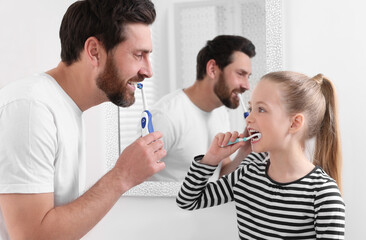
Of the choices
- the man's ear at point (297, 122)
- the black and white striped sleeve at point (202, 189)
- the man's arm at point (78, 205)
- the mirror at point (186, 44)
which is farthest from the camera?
the mirror at point (186, 44)

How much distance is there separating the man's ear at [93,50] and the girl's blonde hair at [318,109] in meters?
0.44

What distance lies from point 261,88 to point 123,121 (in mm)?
608

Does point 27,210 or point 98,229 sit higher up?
point 27,210

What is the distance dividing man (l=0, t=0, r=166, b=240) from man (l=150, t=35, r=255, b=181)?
0.91ft

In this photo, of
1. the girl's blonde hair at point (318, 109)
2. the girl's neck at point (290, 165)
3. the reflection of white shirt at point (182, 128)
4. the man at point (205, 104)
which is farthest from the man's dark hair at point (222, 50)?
the girl's neck at point (290, 165)

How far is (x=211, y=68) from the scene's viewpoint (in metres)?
1.27

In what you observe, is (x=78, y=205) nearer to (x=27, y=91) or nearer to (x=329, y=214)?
(x=27, y=91)

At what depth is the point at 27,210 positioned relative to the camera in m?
0.82

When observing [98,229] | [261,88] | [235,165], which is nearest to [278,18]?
[261,88]

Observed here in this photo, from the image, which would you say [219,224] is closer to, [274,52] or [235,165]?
[235,165]

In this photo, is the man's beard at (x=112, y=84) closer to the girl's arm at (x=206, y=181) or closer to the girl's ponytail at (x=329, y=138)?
the girl's arm at (x=206, y=181)

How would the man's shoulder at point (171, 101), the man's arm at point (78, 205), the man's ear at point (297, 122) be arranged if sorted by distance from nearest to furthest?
the man's arm at point (78, 205) → the man's ear at point (297, 122) → the man's shoulder at point (171, 101)

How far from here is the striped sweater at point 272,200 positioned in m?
0.87

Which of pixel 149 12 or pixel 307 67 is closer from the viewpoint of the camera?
pixel 149 12
